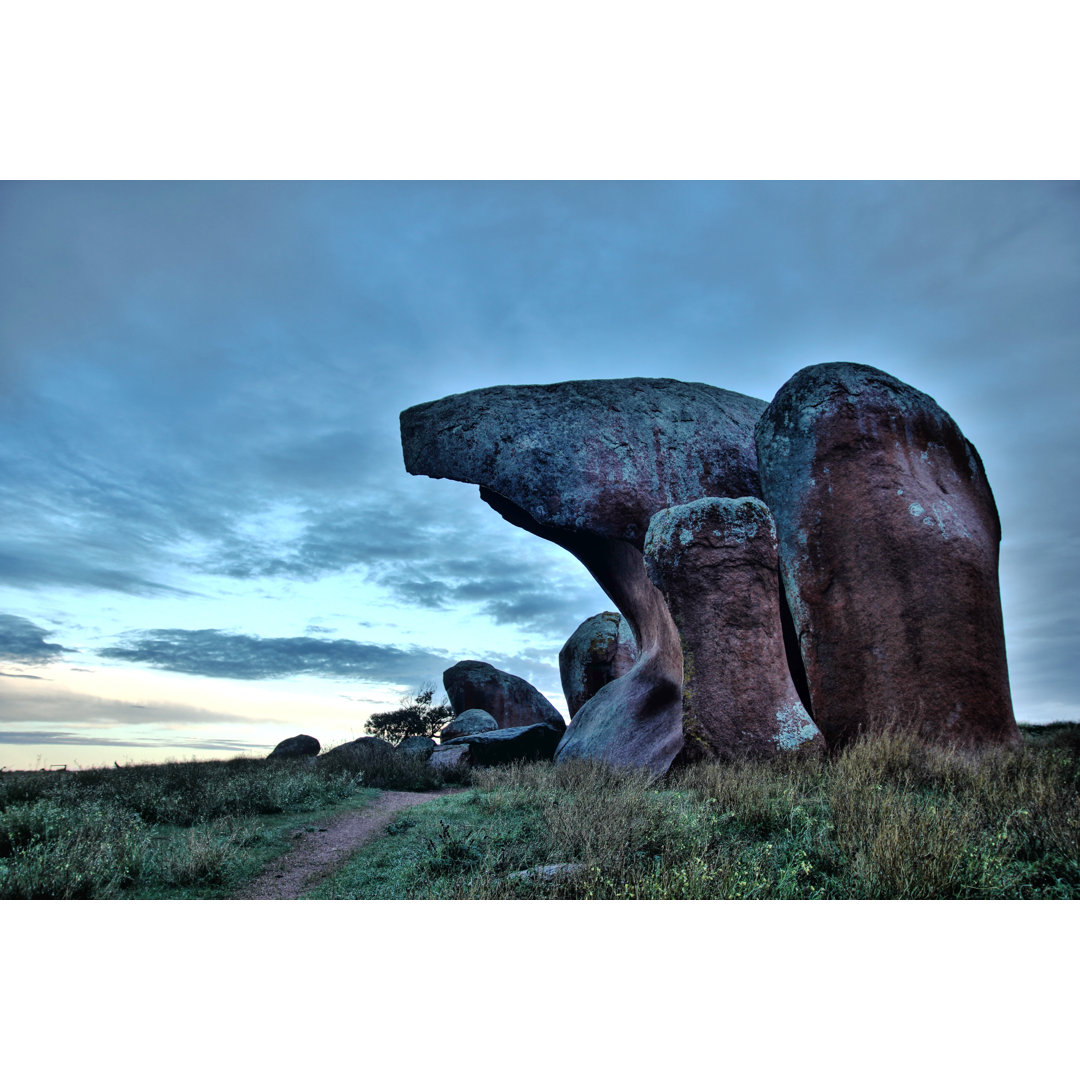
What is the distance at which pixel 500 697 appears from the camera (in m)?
22.8

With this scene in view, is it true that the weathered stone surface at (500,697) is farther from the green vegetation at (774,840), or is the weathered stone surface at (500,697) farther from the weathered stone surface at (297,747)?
the green vegetation at (774,840)

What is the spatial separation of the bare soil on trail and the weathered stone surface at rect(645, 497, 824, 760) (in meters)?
3.55

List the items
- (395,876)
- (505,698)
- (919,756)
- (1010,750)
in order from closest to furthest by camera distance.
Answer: (395,876), (919,756), (1010,750), (505,698)

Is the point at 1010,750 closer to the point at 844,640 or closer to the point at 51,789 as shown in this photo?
the point at 844,640

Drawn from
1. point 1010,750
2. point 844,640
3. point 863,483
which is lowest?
point 1010,750

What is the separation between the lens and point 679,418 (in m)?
12.0

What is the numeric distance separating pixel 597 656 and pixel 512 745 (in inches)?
185

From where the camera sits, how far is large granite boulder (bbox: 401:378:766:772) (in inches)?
429

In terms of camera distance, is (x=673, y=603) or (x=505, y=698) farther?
(x=505, y=698)

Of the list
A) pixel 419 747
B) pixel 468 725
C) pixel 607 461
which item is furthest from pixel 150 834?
pixel 468 725

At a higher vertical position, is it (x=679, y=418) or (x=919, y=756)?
(x=679, y=418)

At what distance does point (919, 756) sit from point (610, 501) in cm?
555

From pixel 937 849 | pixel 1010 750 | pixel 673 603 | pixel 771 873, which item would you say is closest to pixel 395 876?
pixel 771 873

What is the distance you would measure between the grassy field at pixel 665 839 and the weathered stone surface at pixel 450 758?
554cm
